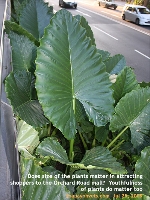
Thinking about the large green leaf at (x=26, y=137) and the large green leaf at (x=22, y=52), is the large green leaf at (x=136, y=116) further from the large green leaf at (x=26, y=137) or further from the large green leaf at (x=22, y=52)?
the large green leaf at (x=22, y=52)

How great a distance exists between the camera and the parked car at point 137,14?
45.1 feet

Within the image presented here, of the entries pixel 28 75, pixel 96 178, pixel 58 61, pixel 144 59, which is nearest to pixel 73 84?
pixel 58 61

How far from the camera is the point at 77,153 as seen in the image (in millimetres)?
1650

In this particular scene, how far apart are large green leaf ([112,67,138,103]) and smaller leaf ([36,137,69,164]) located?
0.47 m

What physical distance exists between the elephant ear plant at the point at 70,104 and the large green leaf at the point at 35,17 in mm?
418

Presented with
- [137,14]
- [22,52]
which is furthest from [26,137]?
[137,14]

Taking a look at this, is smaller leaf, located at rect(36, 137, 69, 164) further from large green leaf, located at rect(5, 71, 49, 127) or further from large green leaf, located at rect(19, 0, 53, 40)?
large green leaf, located at rect(19, 0, 53, 40)

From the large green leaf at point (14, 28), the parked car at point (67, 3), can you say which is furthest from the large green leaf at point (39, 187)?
the parked car at point (67, 3)

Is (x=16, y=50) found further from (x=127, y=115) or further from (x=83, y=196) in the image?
(x=83, y=196)

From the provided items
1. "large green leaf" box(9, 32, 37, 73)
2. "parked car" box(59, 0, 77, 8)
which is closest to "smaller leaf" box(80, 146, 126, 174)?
"large green leaf" box(9, 32, 37, 73)

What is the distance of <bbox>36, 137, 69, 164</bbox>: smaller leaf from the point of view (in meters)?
1.19

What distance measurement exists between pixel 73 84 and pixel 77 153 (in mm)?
553

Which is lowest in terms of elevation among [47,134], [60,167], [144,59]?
[144,59]

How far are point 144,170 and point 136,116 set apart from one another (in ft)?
1.26
